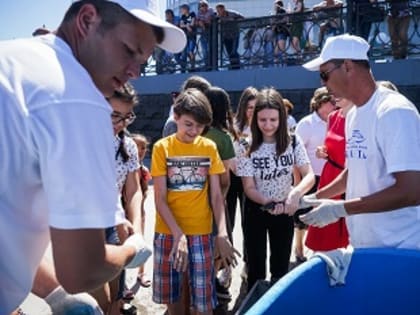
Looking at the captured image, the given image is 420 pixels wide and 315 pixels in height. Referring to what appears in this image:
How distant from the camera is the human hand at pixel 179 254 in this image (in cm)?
254

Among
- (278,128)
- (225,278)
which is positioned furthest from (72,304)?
(225,278)

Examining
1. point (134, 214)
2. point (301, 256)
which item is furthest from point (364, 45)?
point (301, 256)

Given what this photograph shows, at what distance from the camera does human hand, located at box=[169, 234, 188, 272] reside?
99.9 inches

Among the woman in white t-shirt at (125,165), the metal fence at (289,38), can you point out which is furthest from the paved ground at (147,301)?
the metal fence at (289,38)

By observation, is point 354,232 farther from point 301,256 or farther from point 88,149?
point 301,256

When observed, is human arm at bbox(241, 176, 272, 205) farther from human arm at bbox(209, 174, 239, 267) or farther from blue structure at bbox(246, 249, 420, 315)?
blue structure at bbox(246, 249, 420, 315)

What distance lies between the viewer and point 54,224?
89cm

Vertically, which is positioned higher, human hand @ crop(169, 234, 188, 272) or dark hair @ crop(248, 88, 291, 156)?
dark hair @ crop(248, 88, 291, 156)

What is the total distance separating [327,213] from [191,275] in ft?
3.15

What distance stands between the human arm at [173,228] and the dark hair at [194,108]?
15.7 inches

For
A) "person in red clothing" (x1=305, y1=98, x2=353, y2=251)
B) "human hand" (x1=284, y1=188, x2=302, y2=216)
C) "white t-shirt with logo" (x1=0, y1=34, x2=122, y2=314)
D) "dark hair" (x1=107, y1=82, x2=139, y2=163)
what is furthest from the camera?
"person in red clothing" (x1=305, y1=98, x2=353, y2=251)

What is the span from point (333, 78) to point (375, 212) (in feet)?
2.20

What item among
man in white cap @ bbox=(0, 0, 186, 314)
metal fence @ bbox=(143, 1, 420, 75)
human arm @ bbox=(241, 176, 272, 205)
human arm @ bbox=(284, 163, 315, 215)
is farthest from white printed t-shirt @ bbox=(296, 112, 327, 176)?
metal fence @ bbox=(143, 1, 420, 75)

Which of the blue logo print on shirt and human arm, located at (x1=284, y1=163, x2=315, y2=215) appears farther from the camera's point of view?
human arm, located at (x1=284, y1=163, x2=315, y2=215)
